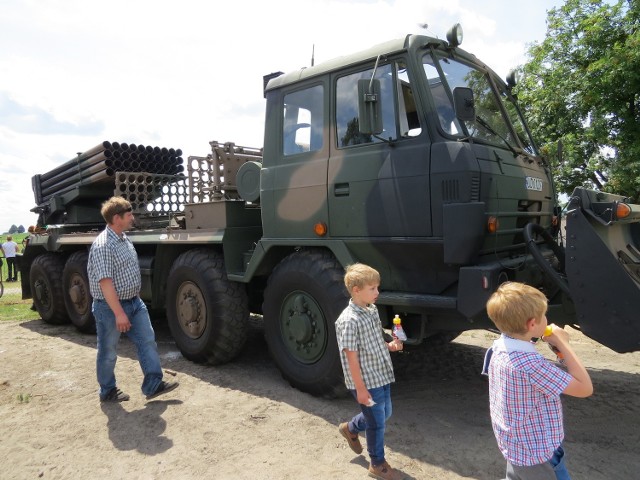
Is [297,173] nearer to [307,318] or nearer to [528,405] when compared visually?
[307,318]

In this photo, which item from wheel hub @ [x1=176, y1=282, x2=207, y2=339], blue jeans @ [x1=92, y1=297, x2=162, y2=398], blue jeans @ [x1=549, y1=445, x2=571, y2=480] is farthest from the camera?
wheel hub @ [x1=176, y1=282, x2=207, y2=339]

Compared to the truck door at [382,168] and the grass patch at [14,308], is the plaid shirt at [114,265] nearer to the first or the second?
the truck door at [382,168]

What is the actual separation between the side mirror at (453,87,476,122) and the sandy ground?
2.29 meters

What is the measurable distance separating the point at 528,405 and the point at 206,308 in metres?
3.74

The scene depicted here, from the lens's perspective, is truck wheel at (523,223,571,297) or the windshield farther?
the windshield

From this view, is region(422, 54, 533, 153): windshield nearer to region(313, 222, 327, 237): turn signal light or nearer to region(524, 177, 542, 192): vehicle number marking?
region(524, 177, 542, 192): vehicle number marking

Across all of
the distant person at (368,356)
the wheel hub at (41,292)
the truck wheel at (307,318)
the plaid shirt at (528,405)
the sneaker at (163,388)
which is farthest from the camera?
the wheel hub at (41,292)

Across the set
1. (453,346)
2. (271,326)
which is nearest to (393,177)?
(271,326)

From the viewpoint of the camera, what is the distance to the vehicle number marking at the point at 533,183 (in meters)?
4.27

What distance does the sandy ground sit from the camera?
3332mm

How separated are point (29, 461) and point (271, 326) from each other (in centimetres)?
207

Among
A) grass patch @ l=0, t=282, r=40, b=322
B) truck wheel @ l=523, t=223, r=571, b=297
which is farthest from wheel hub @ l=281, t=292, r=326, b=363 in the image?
grass patch @ l=0, t=282, r=40, b=322

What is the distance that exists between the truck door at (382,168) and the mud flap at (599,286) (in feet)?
3.21

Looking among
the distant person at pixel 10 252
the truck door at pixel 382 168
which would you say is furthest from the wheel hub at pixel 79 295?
the distant person at pixel 10 252
